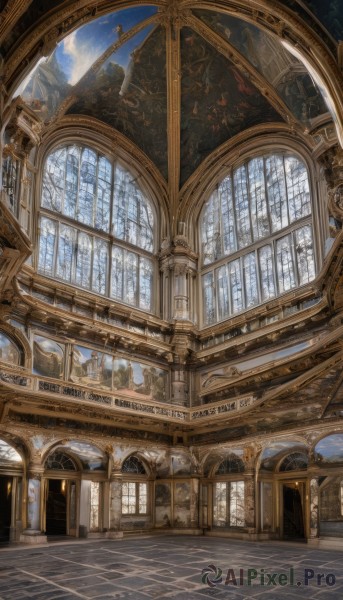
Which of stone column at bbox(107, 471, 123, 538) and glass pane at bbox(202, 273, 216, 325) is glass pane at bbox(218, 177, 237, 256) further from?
stone column at bbox(107, 471, 123, 538)

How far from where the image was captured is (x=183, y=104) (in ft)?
73.9

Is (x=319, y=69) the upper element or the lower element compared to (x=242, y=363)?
upper

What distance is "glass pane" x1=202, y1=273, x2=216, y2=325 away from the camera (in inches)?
891

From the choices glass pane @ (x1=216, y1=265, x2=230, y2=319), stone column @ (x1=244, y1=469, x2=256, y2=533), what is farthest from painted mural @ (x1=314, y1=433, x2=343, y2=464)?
glass pane @ (x1=216, y1=265, x2=230, y2=319)

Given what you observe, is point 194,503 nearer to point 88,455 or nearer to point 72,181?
point 88,455

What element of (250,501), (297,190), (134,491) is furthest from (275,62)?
(134,491)

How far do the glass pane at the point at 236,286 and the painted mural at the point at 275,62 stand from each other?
6.66 metres

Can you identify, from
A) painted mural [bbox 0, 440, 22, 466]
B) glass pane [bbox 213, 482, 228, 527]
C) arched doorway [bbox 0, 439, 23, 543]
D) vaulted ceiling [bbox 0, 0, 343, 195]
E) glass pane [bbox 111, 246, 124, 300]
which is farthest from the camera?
glass pane [bbox 111, 246, 124, 300]

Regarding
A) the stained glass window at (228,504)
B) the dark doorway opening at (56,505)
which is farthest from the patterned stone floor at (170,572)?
the dark doorway opening at (56,505)

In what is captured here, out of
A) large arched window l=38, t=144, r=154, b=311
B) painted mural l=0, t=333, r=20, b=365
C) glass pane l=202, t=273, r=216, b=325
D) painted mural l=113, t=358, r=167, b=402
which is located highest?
large arched window l=38, t=144, r=154, b=311

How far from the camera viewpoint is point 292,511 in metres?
19.3

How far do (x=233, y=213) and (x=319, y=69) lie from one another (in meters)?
10.2

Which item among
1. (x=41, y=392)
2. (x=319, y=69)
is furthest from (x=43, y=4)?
(x=41, y=392)

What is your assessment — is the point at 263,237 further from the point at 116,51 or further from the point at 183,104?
the point at 116,51
